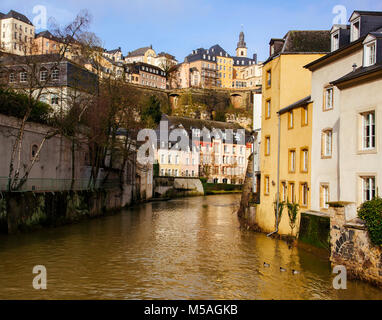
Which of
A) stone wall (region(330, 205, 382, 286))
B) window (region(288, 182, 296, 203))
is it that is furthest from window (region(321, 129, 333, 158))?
stone wall (region(330, 205, 382, 286))

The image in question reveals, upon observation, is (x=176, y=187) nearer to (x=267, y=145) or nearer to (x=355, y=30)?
(x=267, y=145)

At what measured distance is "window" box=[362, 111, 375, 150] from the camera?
1437cm

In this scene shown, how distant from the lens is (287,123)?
23.0 metres

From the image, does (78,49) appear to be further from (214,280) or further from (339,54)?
(214,280)

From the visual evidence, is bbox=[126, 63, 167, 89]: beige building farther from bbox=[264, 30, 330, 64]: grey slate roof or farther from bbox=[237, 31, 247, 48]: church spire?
bbox=[264, 30, 330, 64]: grey slate roof

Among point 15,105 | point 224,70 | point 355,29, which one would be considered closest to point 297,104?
point 355,29

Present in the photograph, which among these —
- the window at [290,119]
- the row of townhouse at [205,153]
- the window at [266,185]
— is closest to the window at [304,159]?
the window at [290,119]

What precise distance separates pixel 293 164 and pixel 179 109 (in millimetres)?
86907

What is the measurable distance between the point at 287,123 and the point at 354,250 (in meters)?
10.5

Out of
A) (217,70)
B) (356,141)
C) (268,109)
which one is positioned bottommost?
(356,141)

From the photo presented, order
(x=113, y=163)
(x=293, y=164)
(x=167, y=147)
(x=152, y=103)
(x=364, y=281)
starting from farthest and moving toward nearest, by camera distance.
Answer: (x=152, y=103), (x=167, y=147), (x=113, y=163), (x=293, y=164), (x=364, y=281)

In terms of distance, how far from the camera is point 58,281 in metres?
14.0

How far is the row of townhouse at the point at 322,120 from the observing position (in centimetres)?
1466
